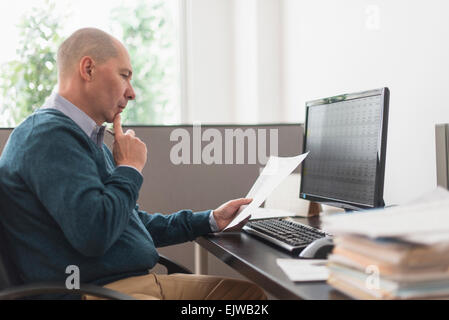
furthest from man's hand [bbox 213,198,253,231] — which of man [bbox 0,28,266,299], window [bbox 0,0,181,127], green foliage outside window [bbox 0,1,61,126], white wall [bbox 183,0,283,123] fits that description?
green foliage outside window [bbox 0,1,61,126]

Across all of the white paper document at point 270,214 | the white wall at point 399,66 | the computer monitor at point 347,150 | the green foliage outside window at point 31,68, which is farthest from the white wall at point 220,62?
the computer monitor at point 347,150

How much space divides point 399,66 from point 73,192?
4.27ft

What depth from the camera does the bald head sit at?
4.03 ft

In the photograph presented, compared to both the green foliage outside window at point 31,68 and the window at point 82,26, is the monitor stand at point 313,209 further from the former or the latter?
the green foliage outside window at point 31,68

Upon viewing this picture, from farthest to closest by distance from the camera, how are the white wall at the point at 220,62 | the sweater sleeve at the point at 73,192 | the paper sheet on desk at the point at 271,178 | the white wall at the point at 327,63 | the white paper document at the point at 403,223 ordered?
the white wall at the point at 220,62, the white wall at the point at 327,63, the paper sheet on desk at the point at 271,178, the sweater sleeve at the point at 73,192, the white paper document at the point at 403,223

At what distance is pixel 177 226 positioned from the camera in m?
1.46

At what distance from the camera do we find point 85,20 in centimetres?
329

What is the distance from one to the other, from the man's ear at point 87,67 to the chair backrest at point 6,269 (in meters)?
0.44

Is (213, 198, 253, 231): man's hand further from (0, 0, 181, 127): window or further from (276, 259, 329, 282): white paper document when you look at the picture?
(0, 0, 181, 127): window

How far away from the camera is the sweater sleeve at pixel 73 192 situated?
968mm

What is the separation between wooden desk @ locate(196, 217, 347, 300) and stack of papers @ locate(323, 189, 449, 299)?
0.08 metres

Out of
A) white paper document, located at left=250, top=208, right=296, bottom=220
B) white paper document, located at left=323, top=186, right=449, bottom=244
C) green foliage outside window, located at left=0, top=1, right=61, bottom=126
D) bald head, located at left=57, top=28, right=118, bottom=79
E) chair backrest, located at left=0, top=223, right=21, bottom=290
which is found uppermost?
green foliage outside window, located at left=0, top=1, right=61, bottom=126
